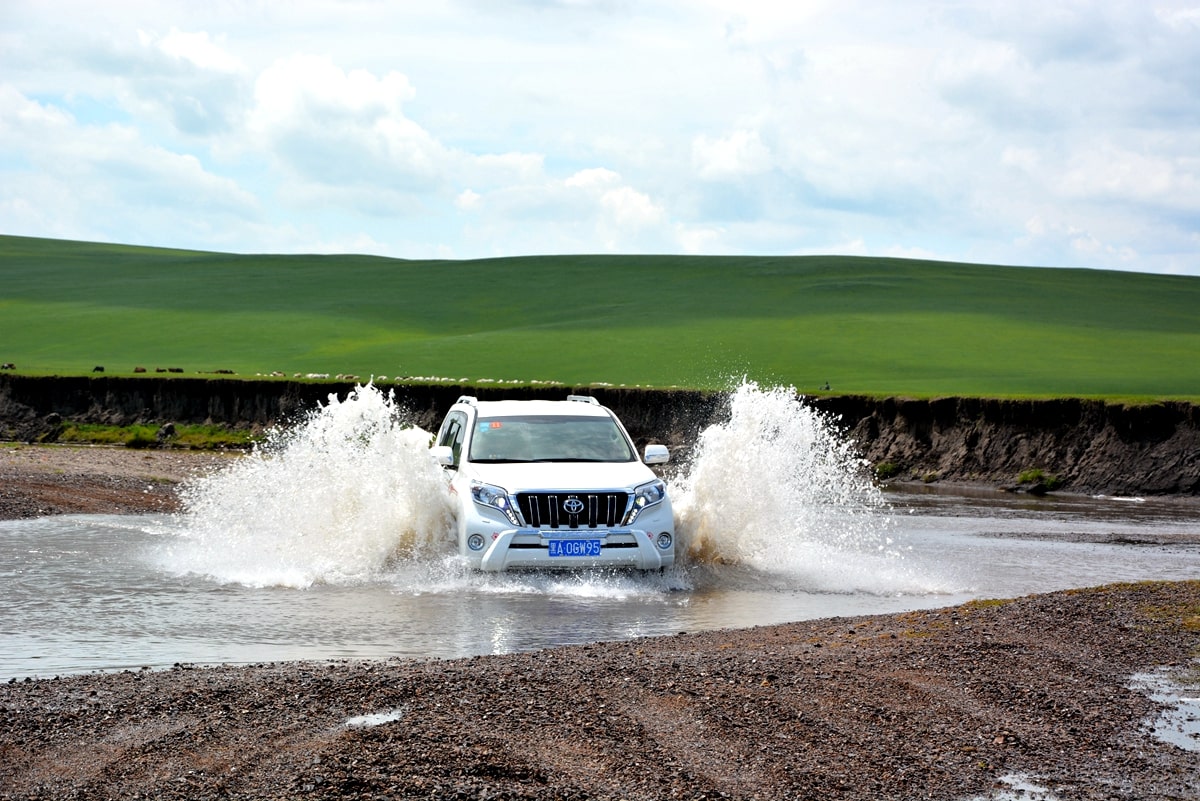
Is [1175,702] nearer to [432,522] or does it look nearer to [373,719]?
[373,719]

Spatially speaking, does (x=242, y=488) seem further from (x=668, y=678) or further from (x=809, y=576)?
(x=668, y=678)

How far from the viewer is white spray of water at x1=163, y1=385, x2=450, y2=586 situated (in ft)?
53.7

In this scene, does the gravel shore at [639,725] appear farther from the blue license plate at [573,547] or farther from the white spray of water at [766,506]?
the white spray of water at [766,506]

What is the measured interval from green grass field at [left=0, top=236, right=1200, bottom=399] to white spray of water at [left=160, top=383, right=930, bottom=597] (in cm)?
2285

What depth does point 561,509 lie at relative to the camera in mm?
14852

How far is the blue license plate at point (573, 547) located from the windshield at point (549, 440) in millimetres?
1659

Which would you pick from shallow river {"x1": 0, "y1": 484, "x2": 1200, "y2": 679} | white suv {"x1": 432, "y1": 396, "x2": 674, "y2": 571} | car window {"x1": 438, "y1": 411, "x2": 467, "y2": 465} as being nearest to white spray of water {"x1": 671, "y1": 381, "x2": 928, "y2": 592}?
shallow river {"x1": 0, "y1": 484, "x2": 1200, "y2": 679}

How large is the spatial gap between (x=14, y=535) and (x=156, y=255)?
343 feet

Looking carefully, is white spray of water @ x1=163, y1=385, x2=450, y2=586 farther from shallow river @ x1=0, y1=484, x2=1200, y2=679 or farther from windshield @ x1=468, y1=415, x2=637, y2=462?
windshield @ x1=468, y1=415, x2=637, y2=462

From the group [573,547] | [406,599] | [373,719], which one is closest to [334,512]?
[406,599]

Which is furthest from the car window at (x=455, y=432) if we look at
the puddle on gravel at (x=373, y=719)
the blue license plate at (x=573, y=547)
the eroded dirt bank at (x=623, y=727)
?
the puddle on gravel at (x=373, y=719)

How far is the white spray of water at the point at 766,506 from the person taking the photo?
17141mm

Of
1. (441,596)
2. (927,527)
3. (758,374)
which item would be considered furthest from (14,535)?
(758,374)

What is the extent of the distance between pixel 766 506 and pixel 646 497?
2994mm
